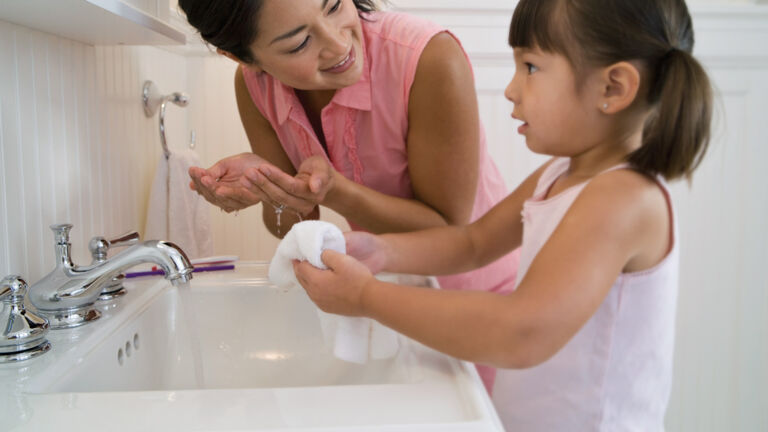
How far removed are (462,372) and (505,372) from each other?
0.26 metres

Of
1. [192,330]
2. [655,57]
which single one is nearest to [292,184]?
[192,330]

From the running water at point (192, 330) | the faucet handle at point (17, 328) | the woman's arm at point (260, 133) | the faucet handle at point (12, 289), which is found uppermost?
the woman's arm at point (260, 133)

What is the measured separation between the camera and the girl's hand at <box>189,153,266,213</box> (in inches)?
38.7

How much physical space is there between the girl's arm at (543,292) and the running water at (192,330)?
28cm

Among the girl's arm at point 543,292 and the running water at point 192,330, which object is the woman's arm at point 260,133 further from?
the girl's arm at point 543,292

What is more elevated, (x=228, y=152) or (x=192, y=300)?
(x=228, y=152)

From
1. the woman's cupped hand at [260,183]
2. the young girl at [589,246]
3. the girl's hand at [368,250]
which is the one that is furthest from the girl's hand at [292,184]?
the young girl at [589,246]

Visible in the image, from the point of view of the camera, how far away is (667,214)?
711 mm

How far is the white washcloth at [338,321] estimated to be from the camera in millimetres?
727

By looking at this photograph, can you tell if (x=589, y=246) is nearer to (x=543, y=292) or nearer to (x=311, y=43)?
(x=543, y=292)

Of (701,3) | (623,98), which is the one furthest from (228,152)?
(701,3)

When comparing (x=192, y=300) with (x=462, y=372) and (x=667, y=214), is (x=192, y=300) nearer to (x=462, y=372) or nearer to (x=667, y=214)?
(x=462, y=372)

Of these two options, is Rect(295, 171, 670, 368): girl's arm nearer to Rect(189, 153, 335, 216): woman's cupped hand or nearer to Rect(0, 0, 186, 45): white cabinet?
Rect(189, 153, 335, 216): woman's cupped hand

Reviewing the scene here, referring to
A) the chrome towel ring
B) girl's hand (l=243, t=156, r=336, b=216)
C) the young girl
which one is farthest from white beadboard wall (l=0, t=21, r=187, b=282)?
the young girl
